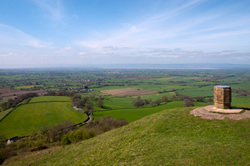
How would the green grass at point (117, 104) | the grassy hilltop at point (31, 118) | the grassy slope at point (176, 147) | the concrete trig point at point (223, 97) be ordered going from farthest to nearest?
the green grass at point (117, 104), the grassy hilltop at point (31, 118), the concrete trig point at point (223, 97), the grassy slope at point (176, 147)

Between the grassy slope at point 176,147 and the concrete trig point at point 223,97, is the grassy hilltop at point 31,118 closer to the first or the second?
the grassy slope at point 176,147

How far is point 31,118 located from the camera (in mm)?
46312

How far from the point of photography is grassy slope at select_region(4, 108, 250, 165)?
32.5 ft

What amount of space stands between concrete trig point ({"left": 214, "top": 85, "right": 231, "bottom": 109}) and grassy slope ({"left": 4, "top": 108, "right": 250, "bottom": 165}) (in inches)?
94.4

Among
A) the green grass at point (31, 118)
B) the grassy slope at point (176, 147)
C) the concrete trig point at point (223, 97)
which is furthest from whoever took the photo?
the green grass at point (31, 118)

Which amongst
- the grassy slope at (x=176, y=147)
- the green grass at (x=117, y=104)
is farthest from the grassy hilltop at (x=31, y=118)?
the grassy slope at (x=176, y=147)

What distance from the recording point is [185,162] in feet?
31.6

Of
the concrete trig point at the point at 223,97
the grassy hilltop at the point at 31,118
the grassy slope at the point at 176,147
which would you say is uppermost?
the concrete trig point at the point at 223,97

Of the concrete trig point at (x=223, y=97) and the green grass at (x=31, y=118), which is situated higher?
the concrete trig point at (x=223, y=97)

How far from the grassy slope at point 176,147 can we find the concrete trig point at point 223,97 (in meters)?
2.40

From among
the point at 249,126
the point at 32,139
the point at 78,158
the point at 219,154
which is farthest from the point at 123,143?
the point at 32,139

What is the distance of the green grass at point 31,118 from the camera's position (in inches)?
1516

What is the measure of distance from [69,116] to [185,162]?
45.9 m

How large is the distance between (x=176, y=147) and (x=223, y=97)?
809 centimetres
